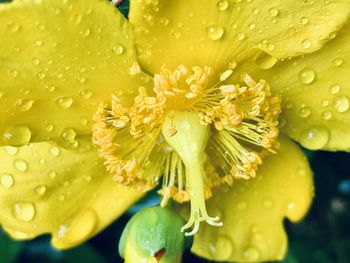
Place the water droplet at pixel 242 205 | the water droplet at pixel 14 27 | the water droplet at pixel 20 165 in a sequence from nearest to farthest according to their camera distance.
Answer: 1. the water droplet at pixel 14 27
2. the water droplet at pixel 20 165
3. the water droplet at pixel 242 205

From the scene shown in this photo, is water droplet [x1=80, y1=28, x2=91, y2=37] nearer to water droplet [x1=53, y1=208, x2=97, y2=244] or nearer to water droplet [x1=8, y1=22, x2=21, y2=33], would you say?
water droplet [x1=8, y1=22, x2=21, y2=33]

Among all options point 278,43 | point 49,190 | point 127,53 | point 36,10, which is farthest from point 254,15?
A: point 49,190

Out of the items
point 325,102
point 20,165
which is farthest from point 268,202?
point 20,165

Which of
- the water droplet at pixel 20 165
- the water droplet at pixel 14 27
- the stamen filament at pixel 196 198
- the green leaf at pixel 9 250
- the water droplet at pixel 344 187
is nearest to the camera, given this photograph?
the water droplet at pixel 14 27

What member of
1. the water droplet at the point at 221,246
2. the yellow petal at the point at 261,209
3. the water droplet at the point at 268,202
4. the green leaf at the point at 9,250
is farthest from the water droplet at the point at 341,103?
the green leaf at the point at 9,250

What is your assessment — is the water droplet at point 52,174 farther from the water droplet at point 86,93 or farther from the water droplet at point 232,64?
the water droplet at point 232,64

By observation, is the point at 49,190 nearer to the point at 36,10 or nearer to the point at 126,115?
the point at 126,115

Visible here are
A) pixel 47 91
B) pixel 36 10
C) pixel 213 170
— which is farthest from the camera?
pixel 213 170
